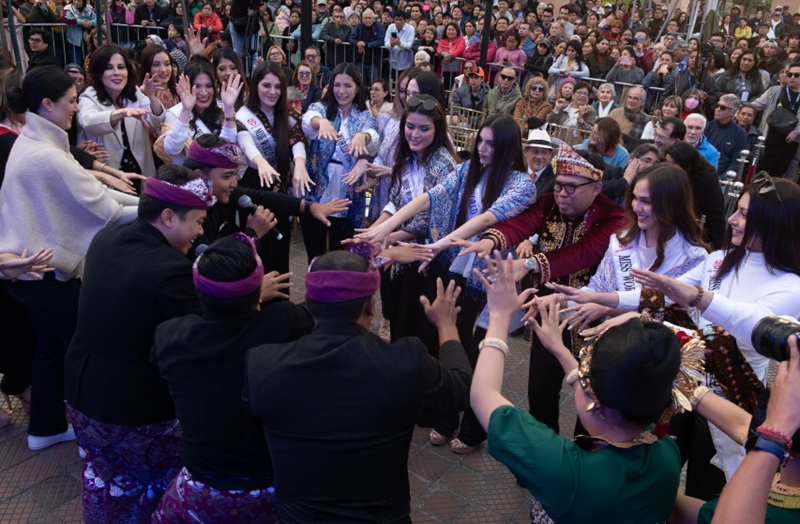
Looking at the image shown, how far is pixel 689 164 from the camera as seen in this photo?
4387mm

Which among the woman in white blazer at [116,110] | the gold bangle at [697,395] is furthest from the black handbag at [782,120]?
the gold bangle at [697,395]

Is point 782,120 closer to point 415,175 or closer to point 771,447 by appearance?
point 415,175

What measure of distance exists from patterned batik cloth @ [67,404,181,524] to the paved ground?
619 mm

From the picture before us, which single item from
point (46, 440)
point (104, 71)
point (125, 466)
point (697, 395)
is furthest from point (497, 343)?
point (104, 71)

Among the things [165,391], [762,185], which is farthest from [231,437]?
[762,185]

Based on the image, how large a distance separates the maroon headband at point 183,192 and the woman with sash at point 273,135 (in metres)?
1.71

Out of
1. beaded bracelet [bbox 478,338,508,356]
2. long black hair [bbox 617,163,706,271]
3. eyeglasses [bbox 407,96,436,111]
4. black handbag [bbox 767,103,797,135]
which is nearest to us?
beaded bracelet [bbox 478,338,508,356]

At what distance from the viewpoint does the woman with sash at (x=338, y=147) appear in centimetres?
482

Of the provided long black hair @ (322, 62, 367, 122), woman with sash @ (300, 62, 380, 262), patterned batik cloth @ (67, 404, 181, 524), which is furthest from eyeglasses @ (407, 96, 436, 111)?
patterned batik cloth @ (67, 404, 181, 524)

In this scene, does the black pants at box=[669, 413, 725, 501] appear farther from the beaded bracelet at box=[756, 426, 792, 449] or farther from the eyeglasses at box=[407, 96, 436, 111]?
the eyeglasses at box=[407, 96, 436, 111]

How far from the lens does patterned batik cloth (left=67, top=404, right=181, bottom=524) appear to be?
2684 millimetres

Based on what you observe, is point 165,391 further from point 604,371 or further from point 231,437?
point 604,371

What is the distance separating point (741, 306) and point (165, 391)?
7.79ft

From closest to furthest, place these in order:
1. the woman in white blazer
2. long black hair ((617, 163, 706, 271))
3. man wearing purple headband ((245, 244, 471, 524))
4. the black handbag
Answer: man wearing purple headband ((245, 244, 471, 524)) < long black hair ((617, 163, 706, 271)) < the woman in white blazer < the black handbag
